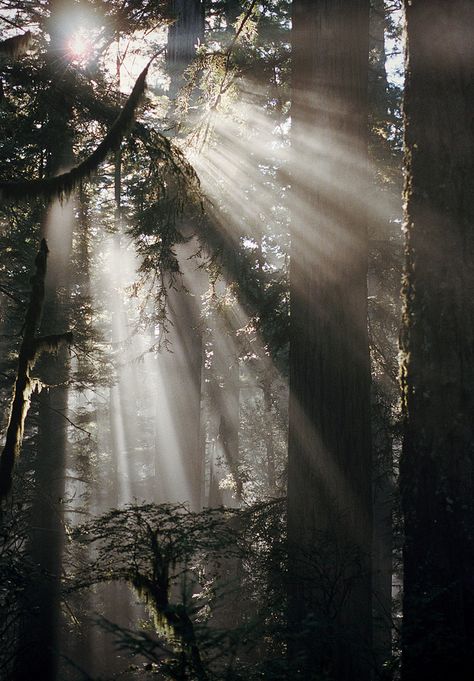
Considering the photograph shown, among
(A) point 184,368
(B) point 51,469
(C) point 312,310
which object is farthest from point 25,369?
(B) point 51,469

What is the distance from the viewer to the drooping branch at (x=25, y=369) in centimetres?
557

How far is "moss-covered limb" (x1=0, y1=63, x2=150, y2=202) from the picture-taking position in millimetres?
6539

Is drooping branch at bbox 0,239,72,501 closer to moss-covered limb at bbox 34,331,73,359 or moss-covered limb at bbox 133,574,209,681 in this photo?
moss-covered limb at bbox 34,331,73,359

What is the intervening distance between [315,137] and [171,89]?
9.47 metres

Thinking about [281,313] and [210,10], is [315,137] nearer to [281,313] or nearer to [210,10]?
[281,313]

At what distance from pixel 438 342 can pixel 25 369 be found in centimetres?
386

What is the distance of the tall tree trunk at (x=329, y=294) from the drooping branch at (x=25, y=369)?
8.19 feet

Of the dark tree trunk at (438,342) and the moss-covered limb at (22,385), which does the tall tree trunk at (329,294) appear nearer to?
the dark tree trunk at (438,342)

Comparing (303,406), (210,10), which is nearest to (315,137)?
(303,406)

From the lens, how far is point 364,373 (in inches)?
226

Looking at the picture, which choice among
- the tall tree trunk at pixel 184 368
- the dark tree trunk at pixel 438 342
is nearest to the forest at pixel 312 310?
the dark tree trunk at pixel 438 342

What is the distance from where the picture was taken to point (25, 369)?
5.78 metres

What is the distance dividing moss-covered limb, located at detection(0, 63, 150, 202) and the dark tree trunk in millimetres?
3250

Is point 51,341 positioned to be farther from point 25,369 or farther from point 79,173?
point 79,173
